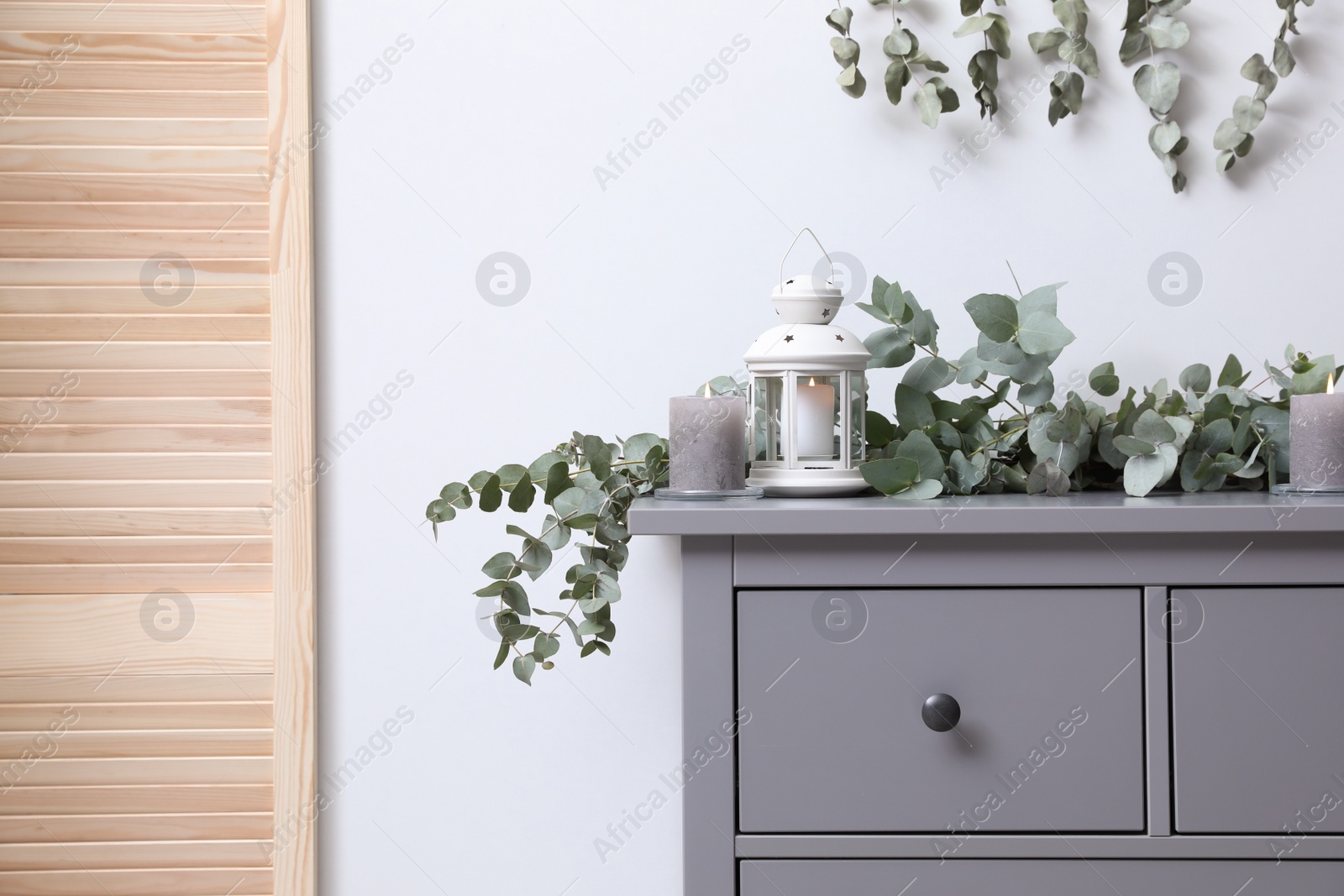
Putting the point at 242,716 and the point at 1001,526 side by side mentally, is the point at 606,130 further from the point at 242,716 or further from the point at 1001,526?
the point at 242,716

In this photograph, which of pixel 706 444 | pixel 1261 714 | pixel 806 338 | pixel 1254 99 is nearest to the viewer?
pixel 1261 714

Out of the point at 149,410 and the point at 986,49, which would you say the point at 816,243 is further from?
the point at 149,410

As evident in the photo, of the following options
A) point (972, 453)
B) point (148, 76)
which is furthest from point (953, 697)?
point (148, 76)

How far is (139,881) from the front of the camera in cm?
120

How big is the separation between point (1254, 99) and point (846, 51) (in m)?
0.51

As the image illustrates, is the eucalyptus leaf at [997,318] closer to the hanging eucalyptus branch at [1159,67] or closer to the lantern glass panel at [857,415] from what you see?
the lantern glass panel at [857,415]

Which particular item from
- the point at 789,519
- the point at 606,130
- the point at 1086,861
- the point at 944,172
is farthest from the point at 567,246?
the point at 1086,861

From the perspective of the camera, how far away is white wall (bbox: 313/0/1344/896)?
1.19 metres

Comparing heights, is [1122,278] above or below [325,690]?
above

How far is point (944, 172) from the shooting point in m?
1.20

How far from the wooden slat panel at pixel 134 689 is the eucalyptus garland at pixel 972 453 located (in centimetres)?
51

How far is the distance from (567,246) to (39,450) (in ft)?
2.50

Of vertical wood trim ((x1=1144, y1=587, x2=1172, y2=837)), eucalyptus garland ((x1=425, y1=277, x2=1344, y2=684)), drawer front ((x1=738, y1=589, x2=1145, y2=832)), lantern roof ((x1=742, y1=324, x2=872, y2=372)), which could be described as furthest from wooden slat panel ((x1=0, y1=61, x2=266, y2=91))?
vertical wood trim ((x1=1144, y1=587, x2=1172, y2=837))

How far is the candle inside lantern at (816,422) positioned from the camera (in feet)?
3.08
